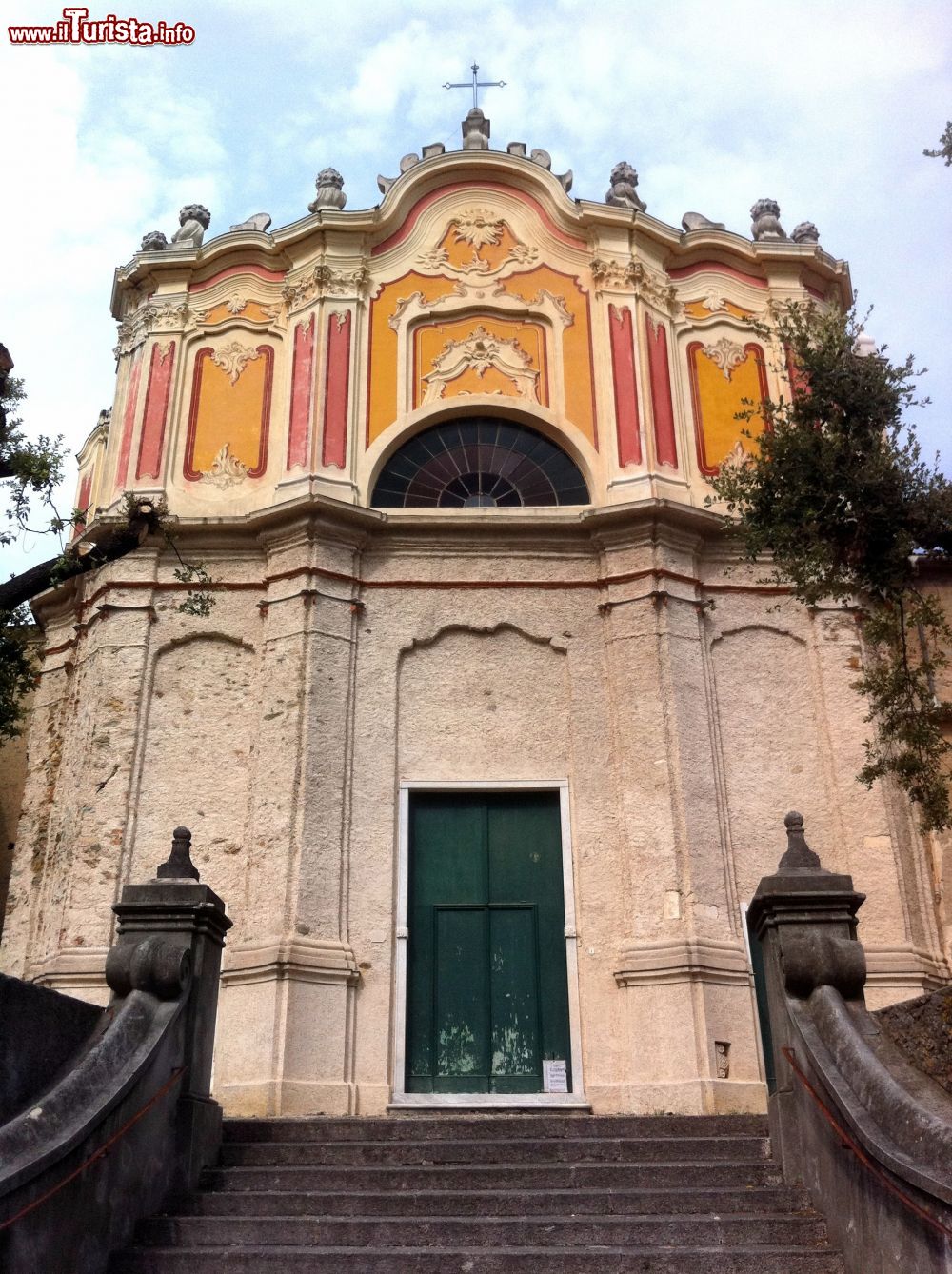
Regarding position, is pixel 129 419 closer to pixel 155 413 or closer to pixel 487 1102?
pixel 155 413

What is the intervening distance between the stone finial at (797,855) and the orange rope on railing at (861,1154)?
1067 millimetres

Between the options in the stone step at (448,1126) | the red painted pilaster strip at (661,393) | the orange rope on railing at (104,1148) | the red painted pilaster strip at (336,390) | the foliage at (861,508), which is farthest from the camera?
the red painted pilaster strip at (661,393)

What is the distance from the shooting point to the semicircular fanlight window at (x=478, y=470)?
14.6 m

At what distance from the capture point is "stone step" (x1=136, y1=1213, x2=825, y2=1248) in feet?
21.1

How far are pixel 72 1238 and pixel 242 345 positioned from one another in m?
11.4

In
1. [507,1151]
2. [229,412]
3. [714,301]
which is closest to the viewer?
[507,1151]

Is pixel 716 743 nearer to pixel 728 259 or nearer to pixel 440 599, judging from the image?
pixel 440 599

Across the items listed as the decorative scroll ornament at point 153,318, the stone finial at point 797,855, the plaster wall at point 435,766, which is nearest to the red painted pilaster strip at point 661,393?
the plaster wall at point 435,766

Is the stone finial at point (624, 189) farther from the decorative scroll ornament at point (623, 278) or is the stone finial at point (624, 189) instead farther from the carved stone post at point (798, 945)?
the carved stone post at point (798, 945)

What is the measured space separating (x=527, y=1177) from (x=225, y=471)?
9471 millimetres

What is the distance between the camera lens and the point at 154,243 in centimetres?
1617

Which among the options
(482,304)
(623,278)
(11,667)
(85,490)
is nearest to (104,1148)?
(11,667)

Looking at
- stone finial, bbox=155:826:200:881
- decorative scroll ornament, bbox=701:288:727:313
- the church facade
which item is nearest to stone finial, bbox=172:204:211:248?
the church facade

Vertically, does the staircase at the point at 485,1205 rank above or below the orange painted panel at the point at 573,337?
below
